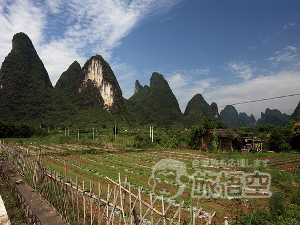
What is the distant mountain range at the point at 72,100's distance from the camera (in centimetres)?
6156

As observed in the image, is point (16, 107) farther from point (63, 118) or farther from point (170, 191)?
point (170, 191)

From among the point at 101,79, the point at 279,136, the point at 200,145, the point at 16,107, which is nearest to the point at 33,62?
the point at 16,107

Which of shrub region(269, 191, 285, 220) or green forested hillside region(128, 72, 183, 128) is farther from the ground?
green forested hillside region(128, 72, 183, 128)

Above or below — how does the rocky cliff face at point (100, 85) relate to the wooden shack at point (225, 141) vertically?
above

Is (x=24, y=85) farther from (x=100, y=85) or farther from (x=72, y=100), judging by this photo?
(x=100, y=85)

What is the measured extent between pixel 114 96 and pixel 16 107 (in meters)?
33.3

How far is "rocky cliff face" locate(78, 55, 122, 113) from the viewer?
245 feet

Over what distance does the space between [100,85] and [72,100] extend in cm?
1297

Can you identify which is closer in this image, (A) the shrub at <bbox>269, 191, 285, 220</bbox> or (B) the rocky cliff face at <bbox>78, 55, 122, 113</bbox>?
(A) the shrub at <bbox>269, 191, 285, 220</bbox>

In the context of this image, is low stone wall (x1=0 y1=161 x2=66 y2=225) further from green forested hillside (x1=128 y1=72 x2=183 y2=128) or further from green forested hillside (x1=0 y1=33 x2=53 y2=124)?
green forested hillside (x1=128 y1=72 x2=183 y2=128)

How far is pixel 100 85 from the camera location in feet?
248

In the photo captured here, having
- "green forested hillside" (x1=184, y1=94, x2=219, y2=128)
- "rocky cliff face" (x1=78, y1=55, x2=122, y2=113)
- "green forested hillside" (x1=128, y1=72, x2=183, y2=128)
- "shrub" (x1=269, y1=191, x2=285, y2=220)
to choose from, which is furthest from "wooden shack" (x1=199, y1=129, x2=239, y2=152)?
"green forested hillside" (x1=184, y1=94, x2=219, y2=128)

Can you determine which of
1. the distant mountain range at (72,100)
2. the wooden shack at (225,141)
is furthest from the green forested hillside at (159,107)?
the wooden shack at (225,141)

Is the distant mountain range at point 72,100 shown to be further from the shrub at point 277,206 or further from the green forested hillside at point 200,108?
the shrub at point 277,206
